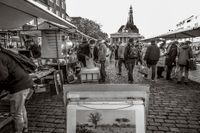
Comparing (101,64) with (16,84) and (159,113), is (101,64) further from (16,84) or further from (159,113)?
(16,84)

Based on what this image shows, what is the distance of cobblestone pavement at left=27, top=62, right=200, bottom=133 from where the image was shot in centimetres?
403

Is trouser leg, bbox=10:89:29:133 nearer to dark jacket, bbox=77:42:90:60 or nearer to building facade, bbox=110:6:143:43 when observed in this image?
dark jacket, bbox=77:42:90:60

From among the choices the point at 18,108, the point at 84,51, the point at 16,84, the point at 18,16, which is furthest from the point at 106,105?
the point at 84,51

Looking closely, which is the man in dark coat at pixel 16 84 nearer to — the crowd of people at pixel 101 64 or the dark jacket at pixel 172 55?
the crowd of people at pixel 101 64

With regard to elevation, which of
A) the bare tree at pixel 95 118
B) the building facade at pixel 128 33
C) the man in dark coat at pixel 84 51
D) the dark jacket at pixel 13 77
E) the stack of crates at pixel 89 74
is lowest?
the stack of crates at pixel 89 74

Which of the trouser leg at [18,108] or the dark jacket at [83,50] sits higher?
the dark jacket at [83,50]

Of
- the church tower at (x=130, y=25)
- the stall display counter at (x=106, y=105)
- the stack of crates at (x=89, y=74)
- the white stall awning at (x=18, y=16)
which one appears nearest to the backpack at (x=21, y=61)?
the white stall awning at (x=18, y=16)

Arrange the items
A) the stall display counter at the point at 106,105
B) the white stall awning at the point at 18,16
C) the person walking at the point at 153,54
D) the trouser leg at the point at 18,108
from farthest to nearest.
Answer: the person walking at the point at 153,54 < the white stall awning at the point at 18,16 < the trouser leg at the point at 18,108 < the stall display counter at the point at 106,105

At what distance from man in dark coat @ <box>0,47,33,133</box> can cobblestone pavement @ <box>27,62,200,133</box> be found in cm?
68

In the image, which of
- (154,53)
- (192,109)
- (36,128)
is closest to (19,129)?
(36,128)

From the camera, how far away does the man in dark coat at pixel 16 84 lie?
2985 mm

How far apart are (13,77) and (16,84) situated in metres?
0.12

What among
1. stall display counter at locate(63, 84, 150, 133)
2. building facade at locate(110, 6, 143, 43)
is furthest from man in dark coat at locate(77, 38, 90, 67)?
building facade at locate(110, 6, 143, 43)

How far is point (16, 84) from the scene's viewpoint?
125 inches
